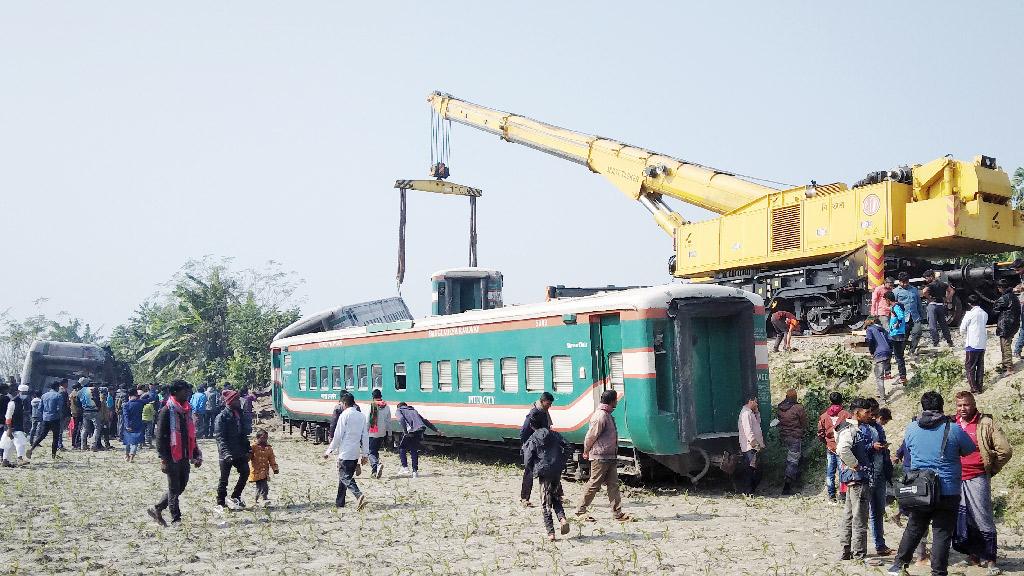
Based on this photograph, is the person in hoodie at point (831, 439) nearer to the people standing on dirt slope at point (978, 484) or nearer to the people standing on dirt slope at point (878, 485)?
the people standing on dirt slope at point (878, 485)

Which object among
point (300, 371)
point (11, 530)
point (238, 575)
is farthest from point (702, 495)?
point (300, 371)

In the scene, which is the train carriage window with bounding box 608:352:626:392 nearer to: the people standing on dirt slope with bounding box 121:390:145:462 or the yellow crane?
the yellow crane

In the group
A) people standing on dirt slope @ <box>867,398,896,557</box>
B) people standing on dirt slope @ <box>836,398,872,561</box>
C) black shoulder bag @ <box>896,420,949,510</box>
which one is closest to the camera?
black shoulder bag @ <box>896,420,949,510</box>

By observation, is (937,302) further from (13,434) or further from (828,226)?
(13,434)

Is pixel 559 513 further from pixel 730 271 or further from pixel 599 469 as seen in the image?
pixel 730 271

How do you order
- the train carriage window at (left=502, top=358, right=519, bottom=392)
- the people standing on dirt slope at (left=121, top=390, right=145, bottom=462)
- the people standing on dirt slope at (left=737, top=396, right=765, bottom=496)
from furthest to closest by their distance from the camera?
the people standing on dirt slope at (left=121, top=390, right=145, bottom=462) → the train carriage window at (left=502, top=358, right=519, bottom=392) → the people standing on dirt slope at (left=737, top=396, right=765, bottom=496)

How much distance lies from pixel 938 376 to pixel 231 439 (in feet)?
35.8

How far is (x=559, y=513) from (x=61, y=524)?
673cm

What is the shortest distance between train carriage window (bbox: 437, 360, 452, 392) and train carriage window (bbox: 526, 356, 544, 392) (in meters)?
2.68

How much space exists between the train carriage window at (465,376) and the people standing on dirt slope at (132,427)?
842 cm

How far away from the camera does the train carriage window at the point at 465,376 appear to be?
56.2 feet

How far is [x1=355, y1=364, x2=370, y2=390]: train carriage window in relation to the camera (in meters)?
21.1

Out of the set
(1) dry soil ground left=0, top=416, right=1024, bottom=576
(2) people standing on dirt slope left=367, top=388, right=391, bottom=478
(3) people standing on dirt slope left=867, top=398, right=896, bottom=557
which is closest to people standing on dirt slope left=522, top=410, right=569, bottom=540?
(1) dry soil ground left=0, top=416, right=1024, bottom=576

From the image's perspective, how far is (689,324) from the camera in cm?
1351
